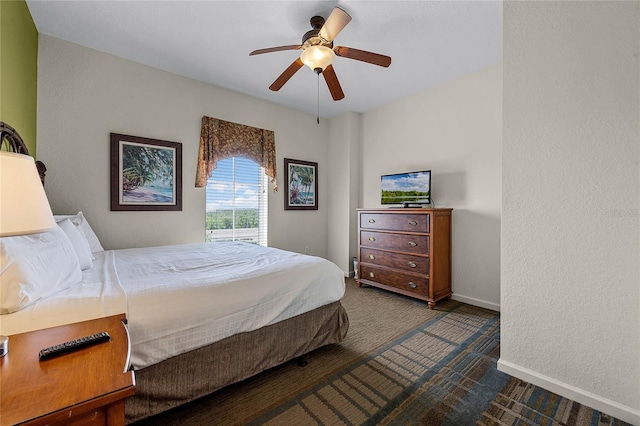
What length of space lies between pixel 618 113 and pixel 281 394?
2519mm

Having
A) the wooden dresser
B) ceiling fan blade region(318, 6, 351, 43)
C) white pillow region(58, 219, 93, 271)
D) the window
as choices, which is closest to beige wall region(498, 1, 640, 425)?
ceiling fan blade region(318, 6, 351, 43)

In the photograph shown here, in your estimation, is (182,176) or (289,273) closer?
(289,273)

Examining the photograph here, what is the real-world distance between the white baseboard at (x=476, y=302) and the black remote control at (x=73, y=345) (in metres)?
3.52

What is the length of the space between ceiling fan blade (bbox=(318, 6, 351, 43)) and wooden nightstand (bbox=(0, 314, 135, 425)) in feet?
7.03

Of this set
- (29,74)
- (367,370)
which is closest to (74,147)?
(29,74)

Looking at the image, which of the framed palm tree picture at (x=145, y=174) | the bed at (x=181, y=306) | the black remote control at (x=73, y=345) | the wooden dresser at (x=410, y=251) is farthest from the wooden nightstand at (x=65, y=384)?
the wooden dresser at (x=410, y=251)

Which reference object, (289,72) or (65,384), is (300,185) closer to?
(289,72)

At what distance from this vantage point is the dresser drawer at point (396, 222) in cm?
321

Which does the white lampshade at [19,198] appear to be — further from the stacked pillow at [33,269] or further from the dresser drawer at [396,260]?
the dresser drawer at [396,260]

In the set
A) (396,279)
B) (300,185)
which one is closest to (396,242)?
(396,279)

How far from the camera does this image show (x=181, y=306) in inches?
57.2

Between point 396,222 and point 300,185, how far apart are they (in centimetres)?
178

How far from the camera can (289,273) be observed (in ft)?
6.33

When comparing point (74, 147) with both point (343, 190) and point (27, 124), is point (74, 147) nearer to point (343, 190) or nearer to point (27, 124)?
point (27, 124)
